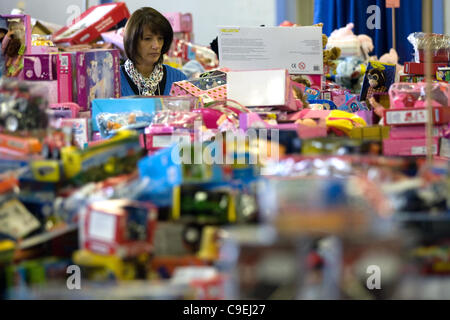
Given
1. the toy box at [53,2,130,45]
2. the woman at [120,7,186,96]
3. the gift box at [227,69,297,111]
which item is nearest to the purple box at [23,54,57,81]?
the woman at [120,7,186,96]

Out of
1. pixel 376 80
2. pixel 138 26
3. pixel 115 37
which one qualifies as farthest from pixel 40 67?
pixel 115 37

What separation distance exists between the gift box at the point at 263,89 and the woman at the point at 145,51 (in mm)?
770

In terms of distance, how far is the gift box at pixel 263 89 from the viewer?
237 cm

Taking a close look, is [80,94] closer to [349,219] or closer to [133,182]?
[133,182]

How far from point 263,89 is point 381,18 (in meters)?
5.71

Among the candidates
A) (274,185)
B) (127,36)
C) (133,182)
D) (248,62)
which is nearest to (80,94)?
(127,36)

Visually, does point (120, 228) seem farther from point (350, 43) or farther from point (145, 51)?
point (350, 43)

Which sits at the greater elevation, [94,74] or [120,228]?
[94,74]

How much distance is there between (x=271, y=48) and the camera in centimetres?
348

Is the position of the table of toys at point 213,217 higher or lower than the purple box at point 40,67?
lower

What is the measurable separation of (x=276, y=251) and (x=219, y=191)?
0.50ft

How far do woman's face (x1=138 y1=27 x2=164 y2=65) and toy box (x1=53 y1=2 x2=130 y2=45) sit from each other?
7.50ft

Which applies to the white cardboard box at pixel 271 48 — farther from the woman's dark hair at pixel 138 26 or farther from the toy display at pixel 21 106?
the toy display at pixel 21 106

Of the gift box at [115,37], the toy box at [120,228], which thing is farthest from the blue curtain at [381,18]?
the toy box at [120,228]
